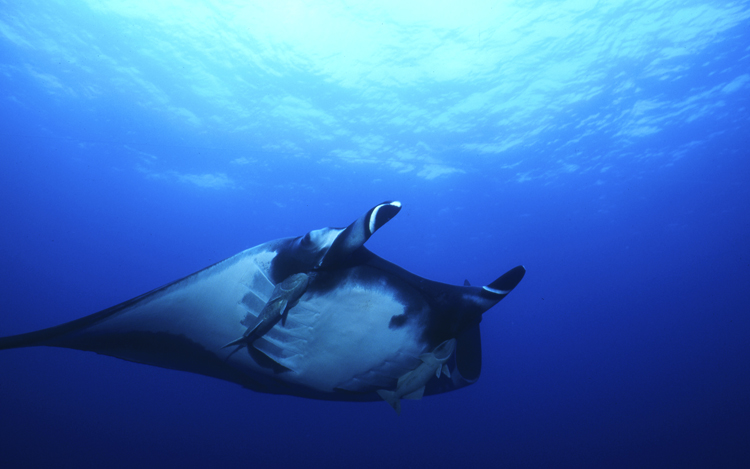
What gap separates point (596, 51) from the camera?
29.9 feet

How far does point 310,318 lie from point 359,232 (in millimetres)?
647

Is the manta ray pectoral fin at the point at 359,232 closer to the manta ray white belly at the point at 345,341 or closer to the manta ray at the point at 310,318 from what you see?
the manta ray at the point at 310,318

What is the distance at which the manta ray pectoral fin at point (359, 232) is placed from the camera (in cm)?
142

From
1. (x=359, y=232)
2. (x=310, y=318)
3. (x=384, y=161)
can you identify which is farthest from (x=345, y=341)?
(x=384, y=161)

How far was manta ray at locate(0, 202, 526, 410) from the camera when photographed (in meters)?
1.65

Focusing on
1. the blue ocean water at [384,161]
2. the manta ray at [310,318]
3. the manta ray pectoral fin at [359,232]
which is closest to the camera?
the manta ray pectoral fin at [359,232]

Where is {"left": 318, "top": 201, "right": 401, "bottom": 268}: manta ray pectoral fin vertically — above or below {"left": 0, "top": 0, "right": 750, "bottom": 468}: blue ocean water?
below

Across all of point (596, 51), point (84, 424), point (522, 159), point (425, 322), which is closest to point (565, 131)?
point (522, 159)

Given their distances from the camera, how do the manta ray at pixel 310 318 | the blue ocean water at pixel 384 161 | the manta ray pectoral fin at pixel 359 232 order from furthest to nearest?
1. the blue ocean water at pixel 384 161
2. the manta ray at pixel 310 318
3. the manta ray pectoral fin at pixel 359 232

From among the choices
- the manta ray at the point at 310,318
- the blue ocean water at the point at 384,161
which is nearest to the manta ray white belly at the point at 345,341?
the manta ray at the point at 310,318

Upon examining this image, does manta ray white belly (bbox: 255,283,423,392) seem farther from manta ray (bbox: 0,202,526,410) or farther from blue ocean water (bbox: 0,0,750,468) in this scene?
blue ocean water (bbox: 0,0,750,468)

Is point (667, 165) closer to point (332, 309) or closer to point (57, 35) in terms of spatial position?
point (332, 309)

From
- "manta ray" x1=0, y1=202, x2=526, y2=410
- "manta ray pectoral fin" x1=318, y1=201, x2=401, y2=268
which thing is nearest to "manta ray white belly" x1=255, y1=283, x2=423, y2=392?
"manta ray" x1=0, y1=202, x2=526, y2=410

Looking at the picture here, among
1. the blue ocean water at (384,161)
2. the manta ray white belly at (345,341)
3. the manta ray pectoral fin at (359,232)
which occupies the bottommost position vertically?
the manta ray white belly at (345,341)
